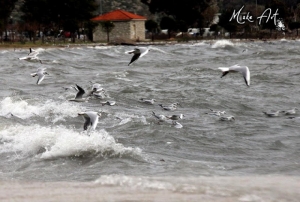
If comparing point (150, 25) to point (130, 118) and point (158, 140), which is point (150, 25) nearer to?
point (130, 118)

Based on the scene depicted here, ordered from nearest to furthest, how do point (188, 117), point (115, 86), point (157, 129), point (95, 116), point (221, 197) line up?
1. point (221, 197)
2. point (95, 116)
3. point (157, 129)
4. point (188, 117)
5. point (115, 86)

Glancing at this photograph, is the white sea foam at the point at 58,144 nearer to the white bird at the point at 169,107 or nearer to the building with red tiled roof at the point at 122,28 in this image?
the white bird at the point at 169,107

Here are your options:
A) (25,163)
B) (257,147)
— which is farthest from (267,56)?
(25,163)

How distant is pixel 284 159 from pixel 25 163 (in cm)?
371

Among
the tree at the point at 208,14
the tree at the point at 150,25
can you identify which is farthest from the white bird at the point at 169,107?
the tree at the point at 208,14

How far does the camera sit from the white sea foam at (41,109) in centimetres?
1426

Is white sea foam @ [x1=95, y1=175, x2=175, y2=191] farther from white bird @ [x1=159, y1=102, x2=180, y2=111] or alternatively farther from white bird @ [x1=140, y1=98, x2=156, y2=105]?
white bird @ [x1=140, y1=98, x2=156, y2=105]

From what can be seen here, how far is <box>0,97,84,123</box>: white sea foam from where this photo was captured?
14258mm

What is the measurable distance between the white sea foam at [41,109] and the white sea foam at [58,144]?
7.78 feet

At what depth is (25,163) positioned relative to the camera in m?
9.47

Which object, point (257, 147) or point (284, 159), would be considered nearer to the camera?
point (284, 159)

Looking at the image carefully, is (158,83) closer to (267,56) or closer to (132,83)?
(132,83)

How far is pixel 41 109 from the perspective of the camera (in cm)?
1499

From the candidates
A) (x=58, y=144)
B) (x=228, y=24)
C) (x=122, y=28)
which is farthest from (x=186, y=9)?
(x=58, y=144)
